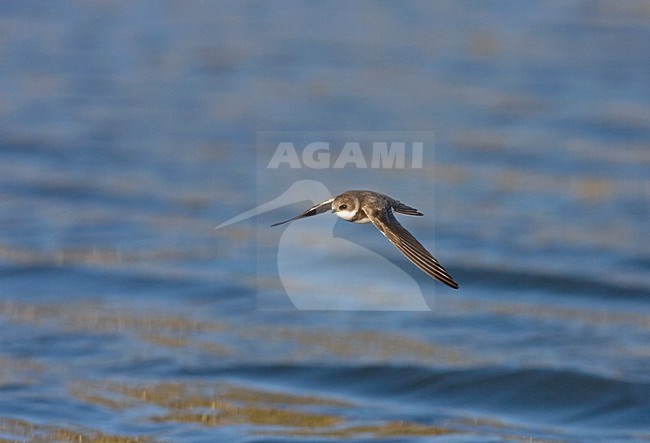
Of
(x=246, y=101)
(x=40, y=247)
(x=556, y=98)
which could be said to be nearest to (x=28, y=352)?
(x=40, y=247)

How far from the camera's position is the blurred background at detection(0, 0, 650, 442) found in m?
9.02

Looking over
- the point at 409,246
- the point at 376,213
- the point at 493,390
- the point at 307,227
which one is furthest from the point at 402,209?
the point at 307,227

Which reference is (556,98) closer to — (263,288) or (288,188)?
(288,188)

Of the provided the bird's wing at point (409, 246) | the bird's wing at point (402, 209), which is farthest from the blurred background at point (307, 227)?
the bird's wing at point (409, 246)

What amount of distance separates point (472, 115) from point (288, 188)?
299 cm

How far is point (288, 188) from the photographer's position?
12.2 meters

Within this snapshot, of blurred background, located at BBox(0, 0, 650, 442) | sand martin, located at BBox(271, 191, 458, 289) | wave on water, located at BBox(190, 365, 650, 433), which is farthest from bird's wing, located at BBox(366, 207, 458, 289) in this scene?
wave on water, located at BBox(190, 365, 650, 433)

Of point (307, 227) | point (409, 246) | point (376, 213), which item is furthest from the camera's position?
point (307, 227)

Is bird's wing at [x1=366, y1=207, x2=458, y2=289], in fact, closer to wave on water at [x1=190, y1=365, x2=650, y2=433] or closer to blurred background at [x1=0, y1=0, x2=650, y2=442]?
blurred background at [x1=0, y1=0, x2=650, y2=442]

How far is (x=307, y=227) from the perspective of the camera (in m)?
12.0

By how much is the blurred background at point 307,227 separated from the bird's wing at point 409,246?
140 inches

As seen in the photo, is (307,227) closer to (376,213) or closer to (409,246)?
(376,213)

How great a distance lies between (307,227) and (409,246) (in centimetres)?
748

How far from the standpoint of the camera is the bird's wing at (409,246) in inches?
169
